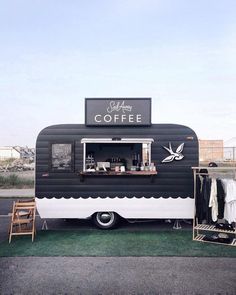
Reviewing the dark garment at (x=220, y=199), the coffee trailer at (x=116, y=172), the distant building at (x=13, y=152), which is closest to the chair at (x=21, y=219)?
the coffee trailer at (x=116, y=172)

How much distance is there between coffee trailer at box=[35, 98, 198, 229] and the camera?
24.5 feet

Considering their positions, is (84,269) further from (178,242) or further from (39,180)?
(39,180)

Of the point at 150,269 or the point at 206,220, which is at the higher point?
the point at 206,220

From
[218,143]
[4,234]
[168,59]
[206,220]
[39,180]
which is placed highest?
[168,59]

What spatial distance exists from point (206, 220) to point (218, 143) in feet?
33.9

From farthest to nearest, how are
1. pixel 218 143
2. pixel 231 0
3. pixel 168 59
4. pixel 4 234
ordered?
1. pixel 218 143
2. pixel 168 59
3. pixel 231 0
4. pixel 4 234

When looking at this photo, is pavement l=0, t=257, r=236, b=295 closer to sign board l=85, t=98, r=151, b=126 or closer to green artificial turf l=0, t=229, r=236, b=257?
green artificial turf l=0, t=229, r=236, b=257

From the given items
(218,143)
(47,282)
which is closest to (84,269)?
(47,282)

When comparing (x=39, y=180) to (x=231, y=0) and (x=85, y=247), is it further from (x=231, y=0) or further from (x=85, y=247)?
(x=231, y=0)

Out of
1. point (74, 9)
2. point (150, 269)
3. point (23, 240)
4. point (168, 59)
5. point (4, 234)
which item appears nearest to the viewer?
point (150, 269)

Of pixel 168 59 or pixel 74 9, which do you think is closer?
pixel 74 9

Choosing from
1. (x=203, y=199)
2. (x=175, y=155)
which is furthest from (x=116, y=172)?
(x=203, y=199)

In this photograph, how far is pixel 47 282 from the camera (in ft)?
14.3

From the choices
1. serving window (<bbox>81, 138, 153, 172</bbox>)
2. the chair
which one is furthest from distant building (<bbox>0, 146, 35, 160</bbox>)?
the chair
